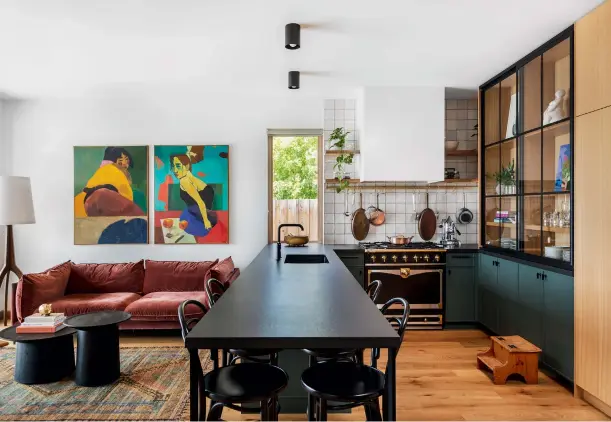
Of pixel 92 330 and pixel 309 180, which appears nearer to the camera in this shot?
pixel 92 330

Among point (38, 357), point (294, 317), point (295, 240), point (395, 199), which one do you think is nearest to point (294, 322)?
point (294, 317)

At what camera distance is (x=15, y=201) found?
4.39m

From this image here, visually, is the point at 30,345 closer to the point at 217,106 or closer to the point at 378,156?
the point at 217,106

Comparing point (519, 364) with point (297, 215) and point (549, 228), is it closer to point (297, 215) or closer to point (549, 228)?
point (549, 228)

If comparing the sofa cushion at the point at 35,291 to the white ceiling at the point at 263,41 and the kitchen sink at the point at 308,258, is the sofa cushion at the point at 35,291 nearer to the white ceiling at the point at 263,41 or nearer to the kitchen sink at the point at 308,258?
the white ceiling at the point at 263,41

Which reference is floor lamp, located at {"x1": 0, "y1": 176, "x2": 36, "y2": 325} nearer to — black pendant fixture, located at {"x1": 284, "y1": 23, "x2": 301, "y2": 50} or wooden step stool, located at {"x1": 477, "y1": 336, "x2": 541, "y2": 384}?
black pendant fixture, located at {"x1": 284, "y1": 23, "x2": 301, "y2": 50}

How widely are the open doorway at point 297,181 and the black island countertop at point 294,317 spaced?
2.53m

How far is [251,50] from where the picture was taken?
3566 mm

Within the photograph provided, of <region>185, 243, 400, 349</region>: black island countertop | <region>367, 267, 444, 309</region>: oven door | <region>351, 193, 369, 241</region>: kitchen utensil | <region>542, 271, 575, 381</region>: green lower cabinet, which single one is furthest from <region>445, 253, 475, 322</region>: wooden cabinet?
<region>185, 243, 400, 349</region>: black island countertop

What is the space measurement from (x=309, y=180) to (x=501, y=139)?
214 cm

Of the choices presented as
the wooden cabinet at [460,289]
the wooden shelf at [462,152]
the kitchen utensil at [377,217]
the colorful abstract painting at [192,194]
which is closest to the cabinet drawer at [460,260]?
the wooden cabinet at [460,289]

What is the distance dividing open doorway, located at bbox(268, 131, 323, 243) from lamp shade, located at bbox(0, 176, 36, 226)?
8.07 feet

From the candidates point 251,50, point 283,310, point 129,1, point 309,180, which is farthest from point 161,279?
point 283,310

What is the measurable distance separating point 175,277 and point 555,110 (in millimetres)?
3805
